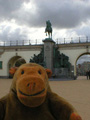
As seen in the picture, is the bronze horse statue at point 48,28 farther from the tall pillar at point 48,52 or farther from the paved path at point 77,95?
the paved path at point 77,95

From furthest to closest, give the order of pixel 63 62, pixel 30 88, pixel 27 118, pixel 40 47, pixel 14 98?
pixel 40 47 → pixel 63 62 → pixel 14 98 → pixel 27 118 → pixel 30 88

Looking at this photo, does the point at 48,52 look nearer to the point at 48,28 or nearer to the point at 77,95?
the point at 48,28

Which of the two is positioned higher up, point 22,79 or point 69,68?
point 22,79

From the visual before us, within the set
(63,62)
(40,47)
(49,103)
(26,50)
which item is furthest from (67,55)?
(49,103)

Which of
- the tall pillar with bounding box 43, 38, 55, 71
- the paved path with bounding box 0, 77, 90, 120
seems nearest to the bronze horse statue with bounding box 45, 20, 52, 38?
the tall pillar with bounding box 43, 38, 55, 71

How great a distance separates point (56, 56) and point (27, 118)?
20741 mm

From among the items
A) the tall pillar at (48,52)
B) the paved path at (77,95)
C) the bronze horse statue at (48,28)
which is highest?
the bronze horse statue at (48,28)

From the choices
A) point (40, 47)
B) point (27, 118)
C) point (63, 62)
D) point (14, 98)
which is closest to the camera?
point (27, 118)

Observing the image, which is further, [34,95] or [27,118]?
[27,118]

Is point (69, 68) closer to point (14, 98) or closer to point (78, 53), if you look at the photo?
point (78, 53)

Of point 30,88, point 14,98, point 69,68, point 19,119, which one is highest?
point 30,88

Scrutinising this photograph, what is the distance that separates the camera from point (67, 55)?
918 inches

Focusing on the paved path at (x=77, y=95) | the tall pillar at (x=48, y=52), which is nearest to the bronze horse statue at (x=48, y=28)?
the tall pillar at (x=48, y=52)

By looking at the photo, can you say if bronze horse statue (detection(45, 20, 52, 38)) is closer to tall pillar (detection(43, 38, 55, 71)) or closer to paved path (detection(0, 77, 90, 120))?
tall pillar (detection(43, 38, 55, 71))
